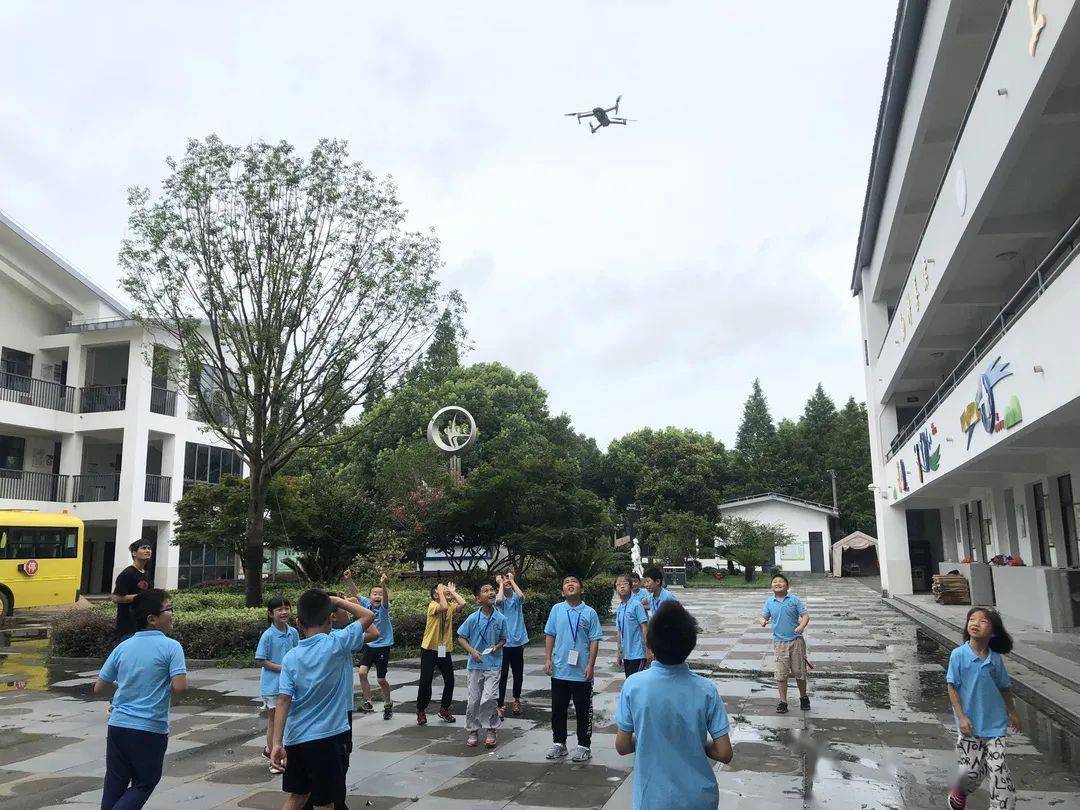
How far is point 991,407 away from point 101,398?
28.2 meters

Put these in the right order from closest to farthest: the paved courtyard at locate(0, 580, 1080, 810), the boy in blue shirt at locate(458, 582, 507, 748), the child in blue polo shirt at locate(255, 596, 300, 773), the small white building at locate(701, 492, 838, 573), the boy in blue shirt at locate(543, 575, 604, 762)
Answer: the paved courtyard at locate(0, 580, 1080, 810)
the child in blue polo shirt at locate(255, 596, 300, 773)
the boy in blue shirt at locate(543, 575, 604, 762)
the boy in blue shirt at locate(458, 582, 507, 748)
the small white building at locate(701, 492, 838, 573)

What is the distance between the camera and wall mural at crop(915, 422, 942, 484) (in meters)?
17.4

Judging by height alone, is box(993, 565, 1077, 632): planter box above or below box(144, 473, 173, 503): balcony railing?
below

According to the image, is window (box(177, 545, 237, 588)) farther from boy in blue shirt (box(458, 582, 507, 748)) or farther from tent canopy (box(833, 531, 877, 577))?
tent canopy (box(833, 531, 877, 577))

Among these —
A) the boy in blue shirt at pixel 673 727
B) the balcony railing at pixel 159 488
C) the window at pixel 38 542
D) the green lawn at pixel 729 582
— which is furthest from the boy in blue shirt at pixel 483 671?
the green lawn at pixel 729 582

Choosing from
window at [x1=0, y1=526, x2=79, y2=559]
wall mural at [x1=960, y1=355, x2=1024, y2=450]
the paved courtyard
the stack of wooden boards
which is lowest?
the paved courtyard

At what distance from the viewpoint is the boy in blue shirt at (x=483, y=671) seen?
7.93m

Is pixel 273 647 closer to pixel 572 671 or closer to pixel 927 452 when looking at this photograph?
pixel 572 671

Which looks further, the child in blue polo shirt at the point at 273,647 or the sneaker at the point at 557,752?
the sneaker at the point at 557,752

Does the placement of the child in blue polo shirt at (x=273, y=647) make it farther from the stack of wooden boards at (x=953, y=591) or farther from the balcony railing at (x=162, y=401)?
the balcony railing at (x=162, y=401)

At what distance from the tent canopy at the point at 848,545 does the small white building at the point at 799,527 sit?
3.43m

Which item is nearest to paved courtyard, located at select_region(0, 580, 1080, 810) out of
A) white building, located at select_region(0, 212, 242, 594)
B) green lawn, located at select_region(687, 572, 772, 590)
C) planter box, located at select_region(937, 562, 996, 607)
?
planter box, located at select_region(937, 562, 996, 607)

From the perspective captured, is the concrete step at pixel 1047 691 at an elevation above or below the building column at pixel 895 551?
below

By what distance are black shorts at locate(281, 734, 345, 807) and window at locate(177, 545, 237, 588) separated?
26694 millimetres
